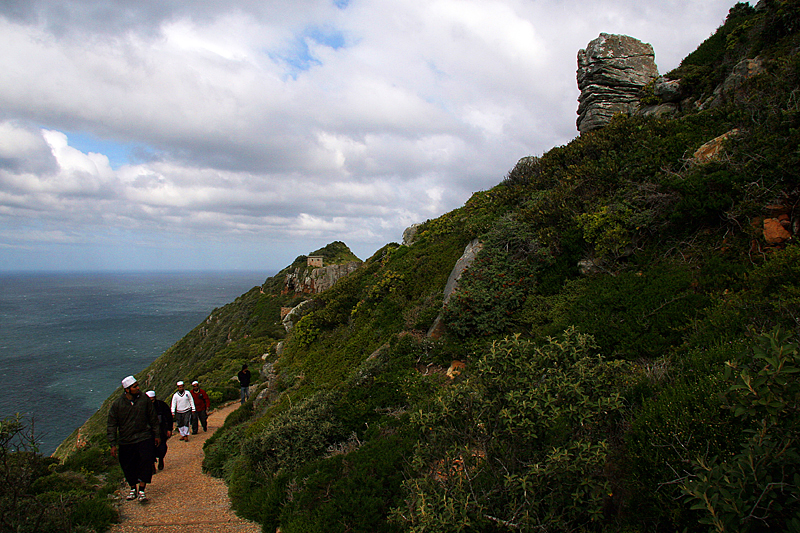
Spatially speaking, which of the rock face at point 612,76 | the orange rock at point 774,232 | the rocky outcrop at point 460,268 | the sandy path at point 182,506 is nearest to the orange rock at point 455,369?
the rocky outcrop at point 460,268

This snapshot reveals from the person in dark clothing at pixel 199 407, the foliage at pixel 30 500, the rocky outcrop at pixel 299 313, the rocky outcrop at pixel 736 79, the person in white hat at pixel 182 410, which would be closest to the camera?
the foliage at pixel 30 500

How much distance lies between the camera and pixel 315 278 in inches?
1542

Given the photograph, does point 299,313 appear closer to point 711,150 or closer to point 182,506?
point 182,506

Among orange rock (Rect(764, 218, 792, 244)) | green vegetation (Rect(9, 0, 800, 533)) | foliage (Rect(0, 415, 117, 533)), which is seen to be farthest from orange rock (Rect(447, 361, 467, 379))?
foliage (Rect(0, 415, 117, 533))

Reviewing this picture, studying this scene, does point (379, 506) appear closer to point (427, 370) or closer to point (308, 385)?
point (427, 370)

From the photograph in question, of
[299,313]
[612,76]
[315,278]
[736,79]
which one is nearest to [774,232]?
[736,79]

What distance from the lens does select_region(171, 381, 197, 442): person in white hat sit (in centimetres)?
1129

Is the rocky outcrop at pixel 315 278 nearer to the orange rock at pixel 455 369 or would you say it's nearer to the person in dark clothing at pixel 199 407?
the person in dark clothing at pixel 199 407

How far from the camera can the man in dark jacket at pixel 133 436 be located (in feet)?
20.9

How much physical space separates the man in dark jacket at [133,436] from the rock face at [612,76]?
1749 centimetres

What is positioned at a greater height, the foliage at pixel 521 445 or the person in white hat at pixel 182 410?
the foliage at pixel 521 445

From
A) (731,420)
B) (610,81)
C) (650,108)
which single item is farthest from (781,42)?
(731,420)

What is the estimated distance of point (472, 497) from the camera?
12.2ft

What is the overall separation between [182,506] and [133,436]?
143 centimetres
